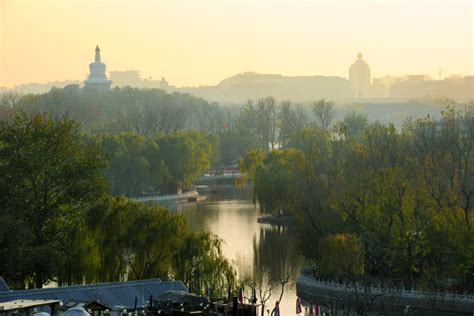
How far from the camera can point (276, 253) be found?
47312mm

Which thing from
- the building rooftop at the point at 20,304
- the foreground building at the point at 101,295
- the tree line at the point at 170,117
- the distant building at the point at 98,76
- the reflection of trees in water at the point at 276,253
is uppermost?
the distant building at the point at 98,76

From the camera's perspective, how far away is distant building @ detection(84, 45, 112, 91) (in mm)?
173250

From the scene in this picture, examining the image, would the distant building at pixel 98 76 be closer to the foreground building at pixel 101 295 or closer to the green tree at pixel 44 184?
the green tree at pixel 44 184

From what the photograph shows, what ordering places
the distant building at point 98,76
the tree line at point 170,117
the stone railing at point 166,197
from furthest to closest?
the distant building at point 98,76 → the tree line at point 170,117 → the stone railing at point 166,197

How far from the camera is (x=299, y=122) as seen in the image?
11438 centimetres

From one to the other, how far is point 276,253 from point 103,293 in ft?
63.1

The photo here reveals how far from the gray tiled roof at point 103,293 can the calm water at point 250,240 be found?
6.56m

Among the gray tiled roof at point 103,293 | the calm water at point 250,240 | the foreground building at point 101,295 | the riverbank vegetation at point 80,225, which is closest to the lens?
the foreground building at point 101,295

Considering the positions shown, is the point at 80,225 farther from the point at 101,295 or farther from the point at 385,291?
the point at 385,291

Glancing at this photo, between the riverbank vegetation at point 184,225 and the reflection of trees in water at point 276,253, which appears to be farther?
the reflection of trees in water at point 276,253

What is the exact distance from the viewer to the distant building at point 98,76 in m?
173

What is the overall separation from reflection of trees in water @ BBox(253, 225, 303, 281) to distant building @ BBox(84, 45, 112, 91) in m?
120

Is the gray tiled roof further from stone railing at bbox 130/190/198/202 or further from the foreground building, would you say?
stone railing at bbox 130/190/198/202

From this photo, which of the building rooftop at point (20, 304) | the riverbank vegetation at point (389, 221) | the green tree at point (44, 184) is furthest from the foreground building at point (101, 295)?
the riverbank vegetation at point (389, 221)
